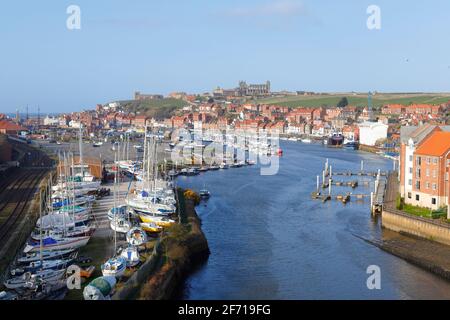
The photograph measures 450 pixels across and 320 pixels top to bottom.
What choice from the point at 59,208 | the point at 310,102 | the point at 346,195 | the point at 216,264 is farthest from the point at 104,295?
the point at 310,102

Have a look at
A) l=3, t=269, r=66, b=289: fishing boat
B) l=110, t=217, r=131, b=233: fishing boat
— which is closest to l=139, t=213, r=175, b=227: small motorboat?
l=110, t=217, r=131, b=233: fishing boat

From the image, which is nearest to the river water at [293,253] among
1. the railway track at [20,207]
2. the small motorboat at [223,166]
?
the railway track at [20,207]

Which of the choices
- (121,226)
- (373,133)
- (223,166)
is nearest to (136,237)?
(121,226)

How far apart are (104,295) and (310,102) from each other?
55449 mm

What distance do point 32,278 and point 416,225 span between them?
5.92 metres

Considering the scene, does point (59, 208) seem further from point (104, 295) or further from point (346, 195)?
point (346, 195)

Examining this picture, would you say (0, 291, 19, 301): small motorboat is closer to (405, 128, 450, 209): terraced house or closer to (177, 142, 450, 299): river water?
(177, 142, 450, 299): river water

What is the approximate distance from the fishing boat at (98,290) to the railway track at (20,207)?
9.48 ft

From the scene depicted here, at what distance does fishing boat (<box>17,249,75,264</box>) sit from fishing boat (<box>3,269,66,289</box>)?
1.17 feet

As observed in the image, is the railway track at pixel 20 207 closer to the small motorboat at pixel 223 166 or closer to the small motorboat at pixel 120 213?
the small motorboat at pixel 120 213

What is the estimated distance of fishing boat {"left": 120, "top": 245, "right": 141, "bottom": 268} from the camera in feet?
23.5

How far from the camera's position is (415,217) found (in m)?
9.45

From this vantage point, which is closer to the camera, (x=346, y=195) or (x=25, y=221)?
(x=25, y=221)
